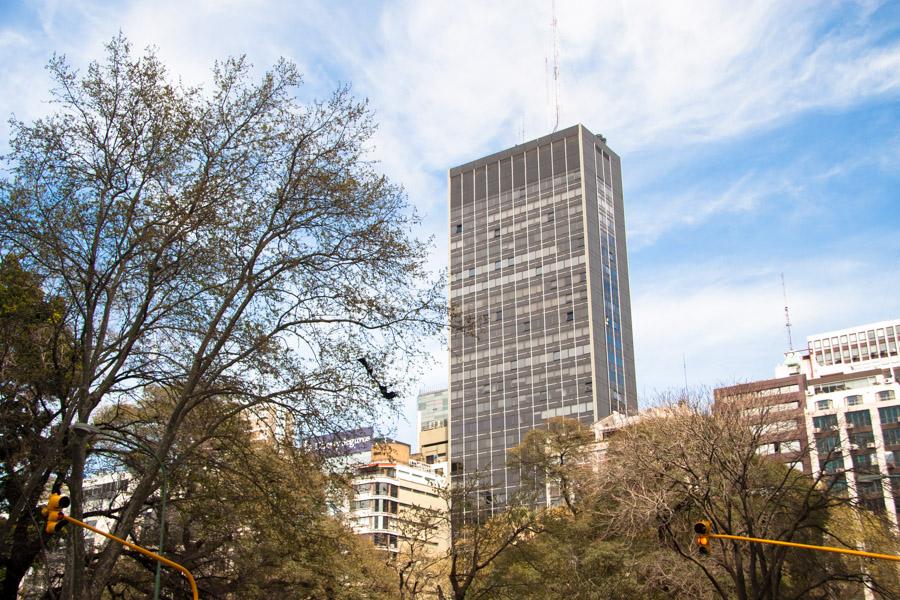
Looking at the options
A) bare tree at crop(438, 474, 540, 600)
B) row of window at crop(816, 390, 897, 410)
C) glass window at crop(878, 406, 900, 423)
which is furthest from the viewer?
row of window at crop(816, 390, 897, 410)

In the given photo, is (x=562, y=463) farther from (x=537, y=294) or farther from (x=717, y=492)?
(x=537, y=294)

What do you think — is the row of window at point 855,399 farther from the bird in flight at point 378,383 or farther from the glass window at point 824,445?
the bird in flight at point 378,383

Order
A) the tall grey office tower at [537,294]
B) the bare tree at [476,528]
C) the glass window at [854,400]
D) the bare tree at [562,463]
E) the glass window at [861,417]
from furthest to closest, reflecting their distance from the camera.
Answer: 1. the tall grey office tower at [537,294]
2. the glass window at [854,400]
3. the glass window at [861,417]
4. the bare tree at [562,463]
5. the bare tree at [476,528]

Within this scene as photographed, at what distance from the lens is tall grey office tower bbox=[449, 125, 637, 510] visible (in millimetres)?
104938

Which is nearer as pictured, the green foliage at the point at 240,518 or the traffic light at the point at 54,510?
the traffic light at the point at 54,510

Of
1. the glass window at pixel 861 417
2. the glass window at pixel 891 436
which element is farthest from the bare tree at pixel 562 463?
the glass window at pixel 891 436

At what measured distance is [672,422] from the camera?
1169 inches

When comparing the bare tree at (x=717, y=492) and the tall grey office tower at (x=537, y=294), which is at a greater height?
the tall grey office tower at (x=537, y=294)

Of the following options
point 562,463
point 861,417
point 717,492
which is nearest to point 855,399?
point 861,417

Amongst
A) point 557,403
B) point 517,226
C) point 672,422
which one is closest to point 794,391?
point 557,403

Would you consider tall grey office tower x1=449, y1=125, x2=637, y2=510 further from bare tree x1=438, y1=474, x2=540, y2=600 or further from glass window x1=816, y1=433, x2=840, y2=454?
glass window x1=816, y1=433, x2=840, y2=454

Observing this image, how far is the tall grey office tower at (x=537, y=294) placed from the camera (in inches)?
4131

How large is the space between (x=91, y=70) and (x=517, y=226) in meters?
96.8

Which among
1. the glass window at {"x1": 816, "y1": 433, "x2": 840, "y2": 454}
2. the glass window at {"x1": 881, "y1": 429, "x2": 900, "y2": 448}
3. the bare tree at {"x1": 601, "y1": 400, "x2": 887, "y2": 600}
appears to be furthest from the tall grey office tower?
the bare tree at {"x1": 601, "y1": 400, "x2": 887, "y2": 600}
